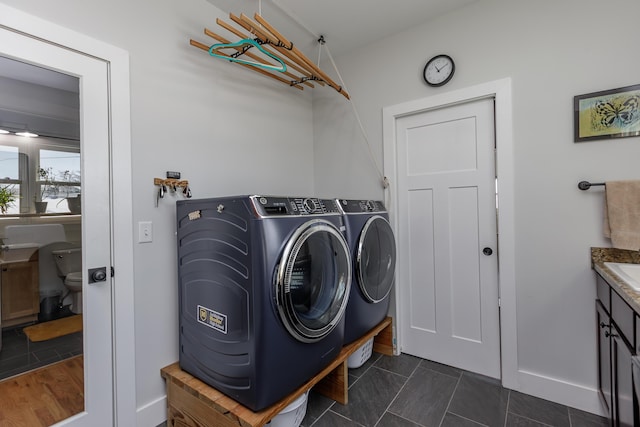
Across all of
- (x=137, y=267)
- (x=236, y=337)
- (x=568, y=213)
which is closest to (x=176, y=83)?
(x=137, y=267)

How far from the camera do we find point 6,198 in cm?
128

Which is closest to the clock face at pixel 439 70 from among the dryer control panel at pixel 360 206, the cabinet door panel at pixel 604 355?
the dryer control panel at pixel 360 206

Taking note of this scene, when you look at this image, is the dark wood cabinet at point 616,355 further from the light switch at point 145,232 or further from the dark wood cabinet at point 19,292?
the dark wood cabinet at point 19,292

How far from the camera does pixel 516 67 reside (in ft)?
6.41

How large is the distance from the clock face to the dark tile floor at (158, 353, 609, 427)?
2.29 m

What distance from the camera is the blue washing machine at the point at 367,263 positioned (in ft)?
6.34

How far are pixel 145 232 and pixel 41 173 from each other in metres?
0.54

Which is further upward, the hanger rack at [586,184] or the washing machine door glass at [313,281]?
the hanger rack at [586,184]

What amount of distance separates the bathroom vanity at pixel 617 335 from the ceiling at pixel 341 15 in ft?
6.59

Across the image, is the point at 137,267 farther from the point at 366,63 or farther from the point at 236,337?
the point at 366,63

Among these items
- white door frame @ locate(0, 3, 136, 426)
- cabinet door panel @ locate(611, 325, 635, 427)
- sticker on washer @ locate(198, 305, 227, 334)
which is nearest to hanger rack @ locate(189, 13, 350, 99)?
white door frame @ locate(0, 3, 136, 426)

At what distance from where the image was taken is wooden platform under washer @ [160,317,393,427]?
129cm

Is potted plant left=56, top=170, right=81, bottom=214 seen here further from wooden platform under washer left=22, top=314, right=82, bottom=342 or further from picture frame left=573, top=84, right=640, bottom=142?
picture frame left=573, top=84, right=640, bottom=142

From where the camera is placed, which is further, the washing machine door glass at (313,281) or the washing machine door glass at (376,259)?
A: the washing machine door glass at (376,259)
